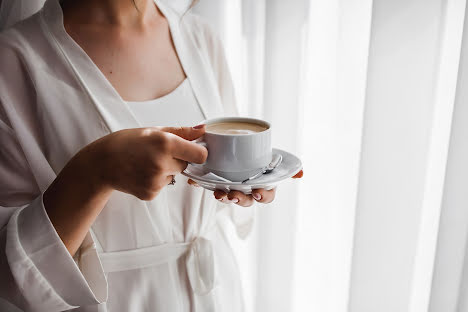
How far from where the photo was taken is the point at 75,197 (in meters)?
0.62

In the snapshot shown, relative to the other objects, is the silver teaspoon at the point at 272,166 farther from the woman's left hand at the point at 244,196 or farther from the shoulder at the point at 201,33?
the shoulder at the point at 201,33

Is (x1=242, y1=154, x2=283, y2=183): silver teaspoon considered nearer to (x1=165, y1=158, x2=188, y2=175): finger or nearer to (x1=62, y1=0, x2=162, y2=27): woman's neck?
(x1=165, y1=158, x2=188, y2=175): finger

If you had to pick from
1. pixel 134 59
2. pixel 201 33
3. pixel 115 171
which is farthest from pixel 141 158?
pixel 201 33

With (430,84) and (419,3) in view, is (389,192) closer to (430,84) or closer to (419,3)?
(430,84)

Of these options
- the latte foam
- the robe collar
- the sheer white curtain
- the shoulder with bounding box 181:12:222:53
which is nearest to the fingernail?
the latte foam

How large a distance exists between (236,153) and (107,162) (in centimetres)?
18

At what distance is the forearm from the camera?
24.0 inches

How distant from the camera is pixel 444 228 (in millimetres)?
1125

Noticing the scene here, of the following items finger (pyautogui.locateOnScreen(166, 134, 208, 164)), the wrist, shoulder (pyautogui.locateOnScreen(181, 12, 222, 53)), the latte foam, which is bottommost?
the wrist

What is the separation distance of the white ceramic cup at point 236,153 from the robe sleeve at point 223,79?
0.27 metres

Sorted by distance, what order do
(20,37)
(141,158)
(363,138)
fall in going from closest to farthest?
(141,158) < (20,37) < (363,138)

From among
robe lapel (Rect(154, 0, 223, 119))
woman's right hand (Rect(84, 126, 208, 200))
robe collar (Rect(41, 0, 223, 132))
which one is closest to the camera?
woman's right hand (Rect(84, 126, 208, 200))

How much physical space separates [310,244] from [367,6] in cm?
67

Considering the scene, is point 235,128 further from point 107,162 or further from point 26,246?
point 26,246
